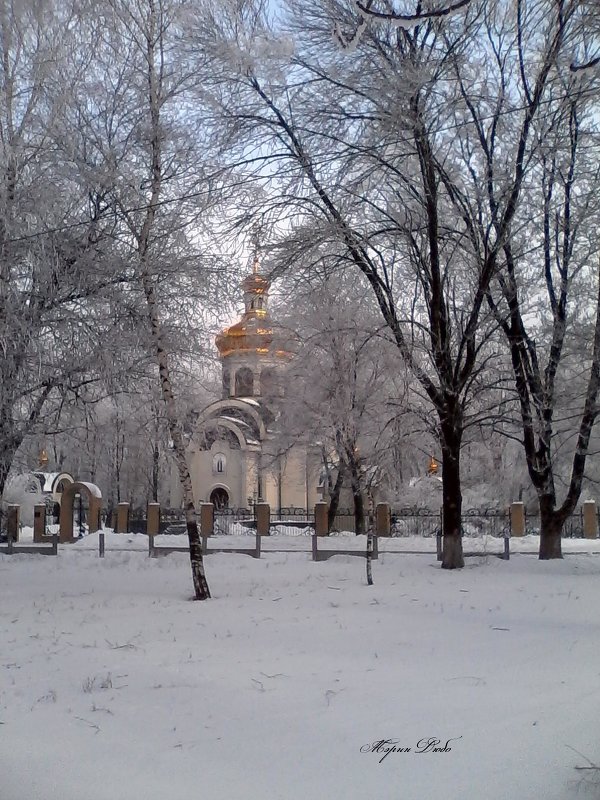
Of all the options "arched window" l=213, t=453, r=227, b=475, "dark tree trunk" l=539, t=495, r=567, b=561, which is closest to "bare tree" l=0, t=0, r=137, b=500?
"dark tree trunk" l=539, t=495, r=567, b=561

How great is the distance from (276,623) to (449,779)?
17.6ft

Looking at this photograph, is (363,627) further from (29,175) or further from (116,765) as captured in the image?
(29,175)

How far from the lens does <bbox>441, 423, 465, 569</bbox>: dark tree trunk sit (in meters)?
15.2

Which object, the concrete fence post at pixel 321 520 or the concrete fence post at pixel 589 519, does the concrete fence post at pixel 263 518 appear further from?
the concrete fence post at pixel 589 519

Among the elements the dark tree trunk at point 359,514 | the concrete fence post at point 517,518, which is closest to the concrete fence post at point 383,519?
the dark tree trunk at point 359,514

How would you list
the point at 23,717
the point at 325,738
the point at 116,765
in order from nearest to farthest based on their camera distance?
the point at 116,765 → the point at 325,738 → the point at 23,717

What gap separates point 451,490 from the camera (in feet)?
50.1

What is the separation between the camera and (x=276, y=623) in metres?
9.57

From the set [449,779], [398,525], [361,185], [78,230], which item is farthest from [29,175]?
[398,525]

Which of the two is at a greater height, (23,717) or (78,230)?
(78,230)

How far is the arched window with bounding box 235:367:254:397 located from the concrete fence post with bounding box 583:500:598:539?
21.9m

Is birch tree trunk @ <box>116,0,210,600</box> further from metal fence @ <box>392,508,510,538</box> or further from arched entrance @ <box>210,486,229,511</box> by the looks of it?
arched entrance @ <box>210,486,229,511</box>

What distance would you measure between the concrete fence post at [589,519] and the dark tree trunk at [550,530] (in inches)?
478

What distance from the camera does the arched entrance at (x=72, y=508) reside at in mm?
28283
